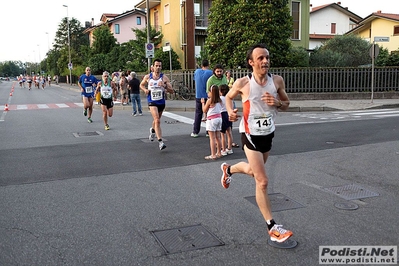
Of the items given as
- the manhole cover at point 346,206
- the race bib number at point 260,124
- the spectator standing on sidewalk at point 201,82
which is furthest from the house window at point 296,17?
the race bib number at point 260,124

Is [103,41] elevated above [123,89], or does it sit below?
above

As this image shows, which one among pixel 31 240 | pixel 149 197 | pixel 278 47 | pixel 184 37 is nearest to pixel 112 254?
pixel 31 240

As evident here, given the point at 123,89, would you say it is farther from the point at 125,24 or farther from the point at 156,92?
the point at 125,24

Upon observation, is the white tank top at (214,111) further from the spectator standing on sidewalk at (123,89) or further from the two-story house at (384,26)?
the two-story house at (384,26)

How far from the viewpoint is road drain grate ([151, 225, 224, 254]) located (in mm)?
3990

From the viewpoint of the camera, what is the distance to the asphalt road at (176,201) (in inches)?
154

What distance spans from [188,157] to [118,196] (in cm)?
278

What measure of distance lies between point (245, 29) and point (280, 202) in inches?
749

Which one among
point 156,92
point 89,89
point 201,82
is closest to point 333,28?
point 89,89

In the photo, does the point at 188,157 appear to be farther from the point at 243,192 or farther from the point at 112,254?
the point at 112,254

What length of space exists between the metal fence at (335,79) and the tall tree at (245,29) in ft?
4.53

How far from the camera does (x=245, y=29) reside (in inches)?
911

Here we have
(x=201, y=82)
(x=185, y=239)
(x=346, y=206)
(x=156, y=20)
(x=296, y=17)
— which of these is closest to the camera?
(x=185, y=239)

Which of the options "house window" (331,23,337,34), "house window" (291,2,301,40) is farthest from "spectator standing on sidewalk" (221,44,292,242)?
"house window" (331,23,337,34)
